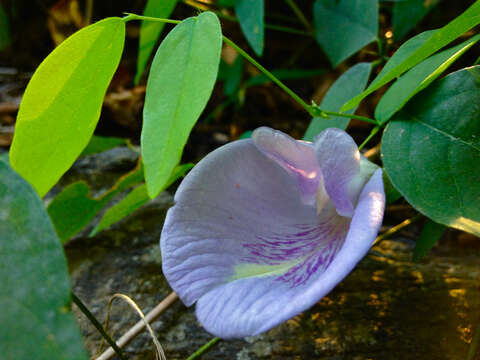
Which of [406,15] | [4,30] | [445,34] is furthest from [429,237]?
[4,30]

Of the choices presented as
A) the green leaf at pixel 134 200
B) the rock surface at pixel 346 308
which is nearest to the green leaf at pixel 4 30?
the rock surface at pixel 346 308

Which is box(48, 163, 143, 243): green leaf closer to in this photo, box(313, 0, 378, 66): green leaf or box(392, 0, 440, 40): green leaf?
box(313, 0, 378, 66): green leaf

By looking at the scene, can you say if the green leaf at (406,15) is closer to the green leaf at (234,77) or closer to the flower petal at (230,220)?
the green leaf at (234,77)

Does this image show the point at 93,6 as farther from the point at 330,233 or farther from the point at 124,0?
the point at 330,233

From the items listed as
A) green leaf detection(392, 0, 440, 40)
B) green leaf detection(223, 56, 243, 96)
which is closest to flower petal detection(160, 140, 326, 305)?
green leaf detection(392, 0, 440, 40)

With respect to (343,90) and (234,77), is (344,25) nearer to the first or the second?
(343,90)
